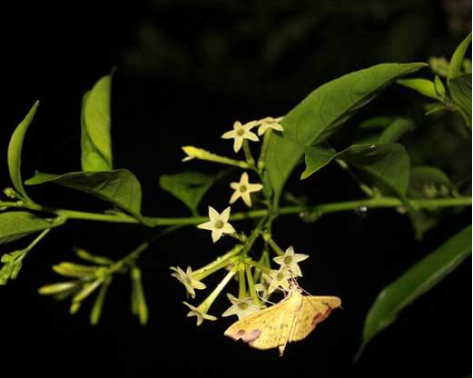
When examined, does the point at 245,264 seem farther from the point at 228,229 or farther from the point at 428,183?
the point at 428,183

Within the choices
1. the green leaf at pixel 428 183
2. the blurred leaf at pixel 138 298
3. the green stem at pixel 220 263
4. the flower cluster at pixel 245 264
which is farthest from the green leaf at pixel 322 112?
the blurred leaf at pixel 138 298

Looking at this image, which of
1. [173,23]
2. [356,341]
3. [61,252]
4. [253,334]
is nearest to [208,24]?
[173,23]

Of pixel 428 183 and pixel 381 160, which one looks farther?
pixel 428 183

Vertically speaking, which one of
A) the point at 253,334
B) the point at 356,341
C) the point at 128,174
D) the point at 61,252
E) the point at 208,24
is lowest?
the point at 356,341

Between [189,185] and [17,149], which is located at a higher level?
[17,149]

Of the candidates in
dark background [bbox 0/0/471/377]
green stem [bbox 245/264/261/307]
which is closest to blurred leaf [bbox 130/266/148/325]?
green stem [bbox 245/264/261/307]

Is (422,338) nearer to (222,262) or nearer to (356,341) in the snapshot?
(356,341)

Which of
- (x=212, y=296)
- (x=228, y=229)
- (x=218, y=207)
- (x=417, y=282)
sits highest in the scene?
(x=228, y=229)

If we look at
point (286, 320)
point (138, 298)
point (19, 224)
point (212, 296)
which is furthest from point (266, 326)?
point (138, 298)
